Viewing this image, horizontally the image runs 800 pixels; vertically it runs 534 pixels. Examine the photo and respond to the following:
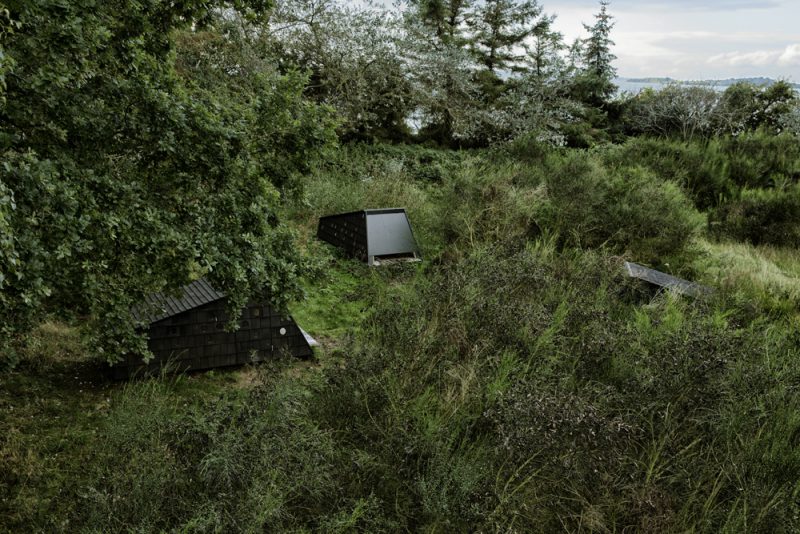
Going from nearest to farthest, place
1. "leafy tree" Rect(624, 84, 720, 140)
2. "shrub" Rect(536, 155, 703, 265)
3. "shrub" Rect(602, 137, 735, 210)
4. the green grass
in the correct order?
the green grass
"shrub" Rect(536, 155, 703, 265)
"shrub" Rect(602, 137, 735, 210)
"leafy tree" Rect(624, 84, 720, 140)

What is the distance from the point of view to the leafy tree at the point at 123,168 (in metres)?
2.75

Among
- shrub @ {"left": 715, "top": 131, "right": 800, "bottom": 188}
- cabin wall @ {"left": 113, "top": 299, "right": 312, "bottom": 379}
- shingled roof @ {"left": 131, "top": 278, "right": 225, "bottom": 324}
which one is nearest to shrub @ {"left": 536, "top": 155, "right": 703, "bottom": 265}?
cabin wall @ {"left": 113, "top": 299, "right": 312, "bottom": 379}

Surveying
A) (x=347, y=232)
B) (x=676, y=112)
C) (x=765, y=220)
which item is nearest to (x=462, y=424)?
(x=347, y=232)

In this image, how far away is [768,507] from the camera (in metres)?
2.45

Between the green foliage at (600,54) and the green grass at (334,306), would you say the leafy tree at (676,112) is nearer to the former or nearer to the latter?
the green foliage at (600,54)

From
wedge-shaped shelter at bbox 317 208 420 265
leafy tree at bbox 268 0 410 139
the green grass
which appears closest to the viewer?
the green grass

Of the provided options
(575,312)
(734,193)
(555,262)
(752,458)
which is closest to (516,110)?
(734,193)

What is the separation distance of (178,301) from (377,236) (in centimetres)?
396

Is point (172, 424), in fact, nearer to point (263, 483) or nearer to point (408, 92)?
point (263, 483)

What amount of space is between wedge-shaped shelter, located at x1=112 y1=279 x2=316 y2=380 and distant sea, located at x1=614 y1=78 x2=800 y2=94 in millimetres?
21350

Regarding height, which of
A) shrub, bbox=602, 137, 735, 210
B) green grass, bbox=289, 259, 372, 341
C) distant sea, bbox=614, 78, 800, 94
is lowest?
green grass, bbox=289, 259, 372, 341

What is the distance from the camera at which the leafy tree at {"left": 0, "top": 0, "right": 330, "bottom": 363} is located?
275 centimetres

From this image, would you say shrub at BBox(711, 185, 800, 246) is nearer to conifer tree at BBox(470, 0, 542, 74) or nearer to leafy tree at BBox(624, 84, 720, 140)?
leafy tree at BBox(624, 84, 720, 140)

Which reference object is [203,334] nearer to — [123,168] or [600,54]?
[123,168]
